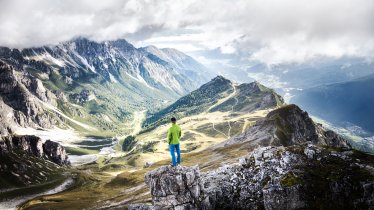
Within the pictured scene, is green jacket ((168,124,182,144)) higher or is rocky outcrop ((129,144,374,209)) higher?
green jacket ((168,124,182,144))

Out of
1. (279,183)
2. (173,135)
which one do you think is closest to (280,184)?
(279,183)

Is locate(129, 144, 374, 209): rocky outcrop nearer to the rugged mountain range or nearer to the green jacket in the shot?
the rugged mountain range

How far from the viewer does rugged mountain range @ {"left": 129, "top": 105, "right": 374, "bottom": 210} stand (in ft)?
189

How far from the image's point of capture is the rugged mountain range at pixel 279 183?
57750 mm

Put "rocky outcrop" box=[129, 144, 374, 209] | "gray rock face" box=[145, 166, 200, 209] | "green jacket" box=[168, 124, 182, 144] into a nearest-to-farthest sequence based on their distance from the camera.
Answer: "rocky outcrop" box=[129, 144, 374, 209] < "green jacket" box=[168, 124, 182, 144] < "gray rock face" box=[145, 166, 200, 209]

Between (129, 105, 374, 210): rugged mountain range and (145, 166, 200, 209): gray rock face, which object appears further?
(145, 166, 200, 209): gray rock face

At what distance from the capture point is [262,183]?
63312 mm

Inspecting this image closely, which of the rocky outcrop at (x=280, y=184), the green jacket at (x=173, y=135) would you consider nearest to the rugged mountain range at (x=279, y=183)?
the rocky outcrop at (x=280, y=184)

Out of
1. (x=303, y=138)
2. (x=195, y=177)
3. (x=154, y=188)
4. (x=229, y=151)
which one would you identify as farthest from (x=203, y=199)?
(x=303, y=138)

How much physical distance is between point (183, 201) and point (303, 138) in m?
144

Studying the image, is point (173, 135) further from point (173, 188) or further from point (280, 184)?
point (280, 184)

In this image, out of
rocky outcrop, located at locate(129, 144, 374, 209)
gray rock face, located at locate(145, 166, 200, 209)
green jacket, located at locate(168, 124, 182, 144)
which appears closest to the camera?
rocky outcrop, located at locate(129, 144, 374, 209)

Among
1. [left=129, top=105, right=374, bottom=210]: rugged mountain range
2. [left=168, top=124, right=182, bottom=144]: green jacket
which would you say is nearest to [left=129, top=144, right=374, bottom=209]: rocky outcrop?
[left=129, top=105, right=374, bottom=210]: rugged mountain range

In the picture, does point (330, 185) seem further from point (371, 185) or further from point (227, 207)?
point (227, 207)
